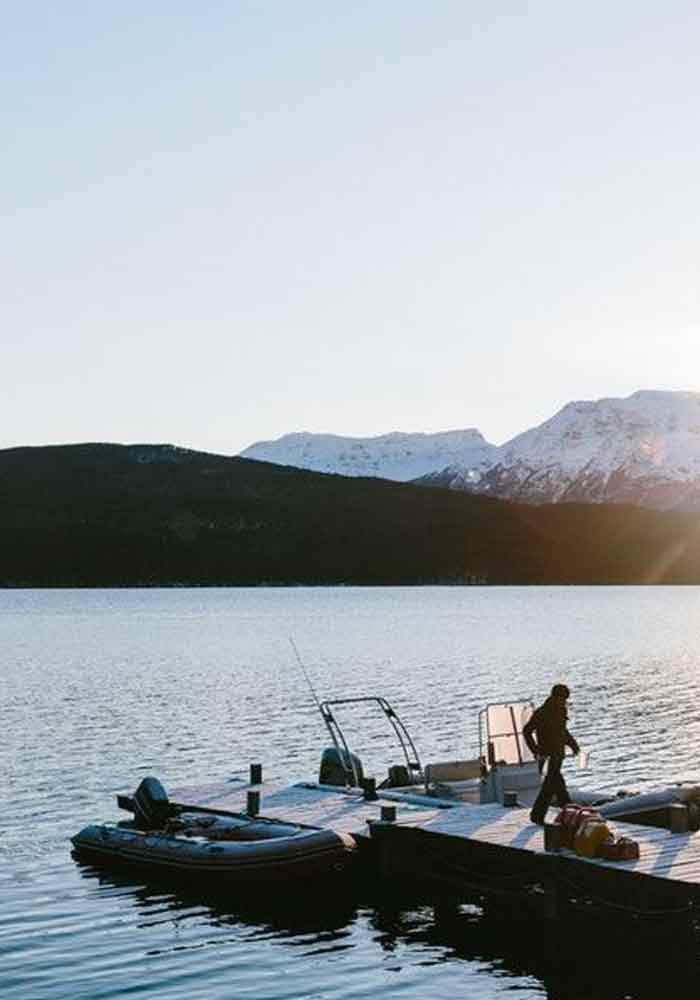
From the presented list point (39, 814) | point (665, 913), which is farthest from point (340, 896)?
point (39, 814)

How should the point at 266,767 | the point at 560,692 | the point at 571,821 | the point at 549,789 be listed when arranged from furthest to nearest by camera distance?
1. the point at 266,767
2. the point at 560,692
3. the point at 549,789
4. the point at 571,821

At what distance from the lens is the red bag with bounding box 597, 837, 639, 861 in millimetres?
25188

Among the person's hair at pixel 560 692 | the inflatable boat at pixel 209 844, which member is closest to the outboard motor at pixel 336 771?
the inflatable boat at pixel 209 844

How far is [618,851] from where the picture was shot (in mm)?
25234

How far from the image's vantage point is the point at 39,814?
3734cm

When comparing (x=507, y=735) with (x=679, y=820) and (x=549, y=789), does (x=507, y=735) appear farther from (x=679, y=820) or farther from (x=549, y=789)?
(x=679, y=820)

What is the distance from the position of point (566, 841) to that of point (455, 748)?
26.7 meters

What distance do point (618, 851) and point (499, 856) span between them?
234cm

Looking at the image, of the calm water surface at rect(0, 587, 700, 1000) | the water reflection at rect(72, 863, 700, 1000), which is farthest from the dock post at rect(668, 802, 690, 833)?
the calm water surface at rect(0, 587, 700, 1000)

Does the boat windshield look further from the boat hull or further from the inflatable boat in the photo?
the boat hull

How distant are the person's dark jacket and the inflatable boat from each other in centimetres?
388

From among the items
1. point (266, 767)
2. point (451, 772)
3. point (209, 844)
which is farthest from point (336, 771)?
point (266, 767)

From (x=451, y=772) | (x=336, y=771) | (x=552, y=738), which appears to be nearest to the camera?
(x=552, y=738)

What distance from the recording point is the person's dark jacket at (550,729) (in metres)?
29.2
